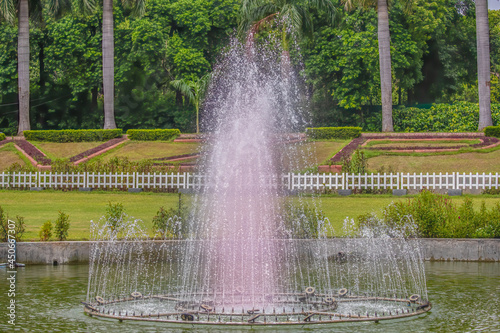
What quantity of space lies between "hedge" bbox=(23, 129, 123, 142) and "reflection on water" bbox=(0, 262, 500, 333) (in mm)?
23292

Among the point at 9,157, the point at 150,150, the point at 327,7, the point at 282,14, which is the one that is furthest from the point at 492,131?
the point at 9,157

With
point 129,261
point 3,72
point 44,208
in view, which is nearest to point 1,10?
point 3,72

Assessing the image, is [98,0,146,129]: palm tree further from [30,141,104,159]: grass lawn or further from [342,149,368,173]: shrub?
[342,149,368,173]: shrub

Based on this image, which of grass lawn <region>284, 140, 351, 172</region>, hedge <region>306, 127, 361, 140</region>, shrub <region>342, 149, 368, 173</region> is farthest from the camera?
hedge <region>306, 127, 361, 140</region>

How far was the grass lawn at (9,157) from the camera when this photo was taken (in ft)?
101

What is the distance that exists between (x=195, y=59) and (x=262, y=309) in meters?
35.7

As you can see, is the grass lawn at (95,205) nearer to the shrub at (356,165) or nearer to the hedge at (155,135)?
the shrub at (356,165)

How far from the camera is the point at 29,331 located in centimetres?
909

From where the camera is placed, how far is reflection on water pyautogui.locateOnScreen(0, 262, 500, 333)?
931cm

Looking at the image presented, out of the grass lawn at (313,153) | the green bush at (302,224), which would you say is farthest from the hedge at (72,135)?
the green bush at (302,224)

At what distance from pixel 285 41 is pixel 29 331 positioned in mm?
30283

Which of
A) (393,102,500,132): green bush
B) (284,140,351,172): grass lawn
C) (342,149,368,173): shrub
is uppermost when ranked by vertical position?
(393,102,500,132): green bush

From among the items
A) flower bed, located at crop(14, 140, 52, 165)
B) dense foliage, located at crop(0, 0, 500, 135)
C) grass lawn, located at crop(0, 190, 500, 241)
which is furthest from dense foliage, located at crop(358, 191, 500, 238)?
dense foliage, located at crop(0, 0, 500, 135)

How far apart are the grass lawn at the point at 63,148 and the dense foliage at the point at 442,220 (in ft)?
67.6
